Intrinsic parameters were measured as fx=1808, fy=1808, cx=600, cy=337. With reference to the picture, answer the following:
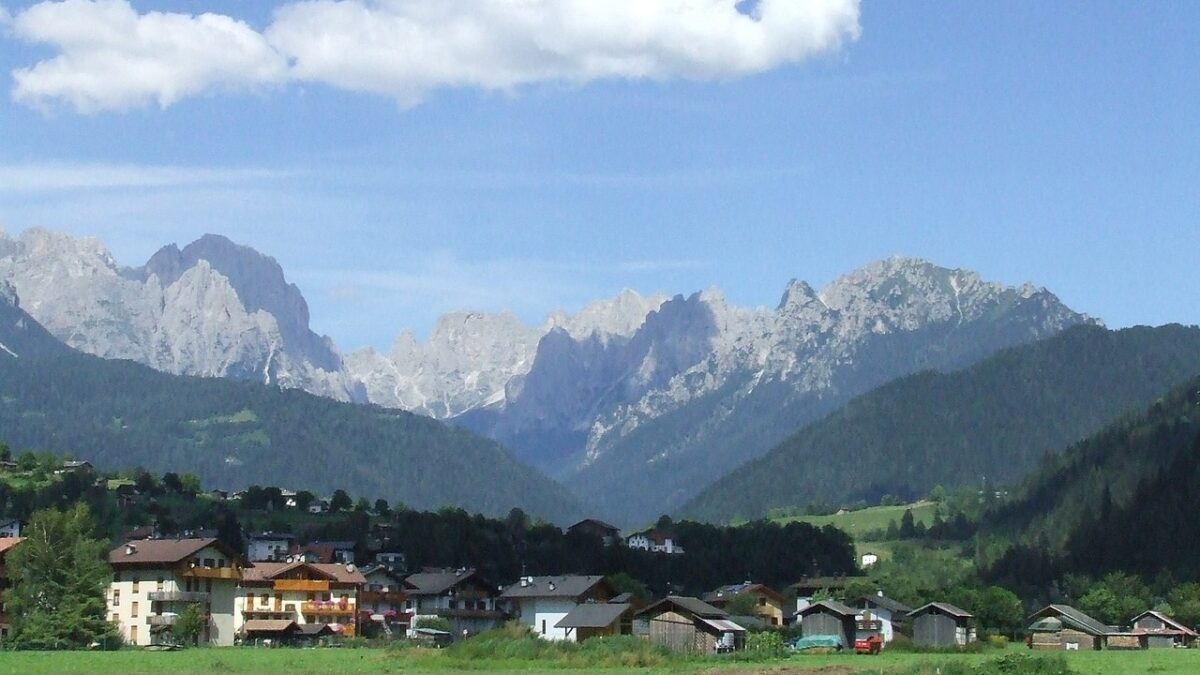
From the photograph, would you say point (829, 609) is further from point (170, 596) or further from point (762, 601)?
point (170, 596)

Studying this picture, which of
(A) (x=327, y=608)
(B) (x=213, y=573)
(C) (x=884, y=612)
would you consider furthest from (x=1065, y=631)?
(B) (x=213, y=573)

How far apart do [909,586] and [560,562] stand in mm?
38644

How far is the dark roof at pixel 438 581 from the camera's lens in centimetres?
16038

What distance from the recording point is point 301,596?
144m

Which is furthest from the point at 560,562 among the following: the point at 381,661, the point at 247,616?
the point at 381,661

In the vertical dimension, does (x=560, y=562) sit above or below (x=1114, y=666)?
above

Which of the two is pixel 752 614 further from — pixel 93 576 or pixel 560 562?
pixel 93 576

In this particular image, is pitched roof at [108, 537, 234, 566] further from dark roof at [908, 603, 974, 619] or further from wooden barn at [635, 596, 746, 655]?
dark roof at [908, 603, 974, 619]

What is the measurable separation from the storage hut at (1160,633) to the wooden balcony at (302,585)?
65381mm

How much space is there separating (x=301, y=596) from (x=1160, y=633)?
69.8 metres

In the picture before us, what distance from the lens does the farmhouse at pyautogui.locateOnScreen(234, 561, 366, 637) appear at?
140375 millimetres

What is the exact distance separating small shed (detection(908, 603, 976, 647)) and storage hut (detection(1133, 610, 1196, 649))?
18.7 meters

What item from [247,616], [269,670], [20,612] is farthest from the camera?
[247,616]

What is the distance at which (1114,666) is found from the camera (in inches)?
3462
